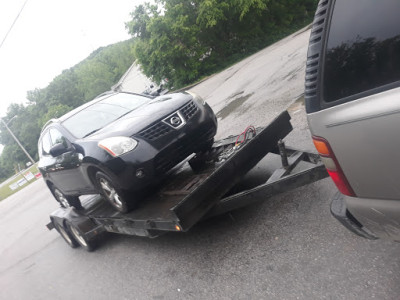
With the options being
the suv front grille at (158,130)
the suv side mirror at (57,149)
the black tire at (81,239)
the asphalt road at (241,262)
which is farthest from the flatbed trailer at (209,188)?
the suv side mirror at (57,149)

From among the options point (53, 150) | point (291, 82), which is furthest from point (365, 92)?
point (291, 82)

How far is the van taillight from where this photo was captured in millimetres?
2096

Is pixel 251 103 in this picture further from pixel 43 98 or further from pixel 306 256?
pixel 43 98

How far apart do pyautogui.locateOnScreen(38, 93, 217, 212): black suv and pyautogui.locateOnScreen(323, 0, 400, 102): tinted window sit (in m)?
2.58

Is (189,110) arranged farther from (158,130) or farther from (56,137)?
(56,137)

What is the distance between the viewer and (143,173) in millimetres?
4074

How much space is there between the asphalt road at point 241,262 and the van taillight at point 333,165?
34.5 inches

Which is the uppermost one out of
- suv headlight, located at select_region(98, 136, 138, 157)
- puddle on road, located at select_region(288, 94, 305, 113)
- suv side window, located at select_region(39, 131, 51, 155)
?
suv side window, located at select_region(39, 131, 51, 155)

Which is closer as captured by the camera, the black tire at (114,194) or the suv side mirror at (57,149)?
the black tire at (114,194)

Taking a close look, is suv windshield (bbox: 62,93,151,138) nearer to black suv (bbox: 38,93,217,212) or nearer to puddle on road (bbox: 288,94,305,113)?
black suv (bbox: 38,93,217,212)

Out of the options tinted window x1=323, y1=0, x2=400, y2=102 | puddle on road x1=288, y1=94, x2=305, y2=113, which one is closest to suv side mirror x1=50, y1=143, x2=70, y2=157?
tinted window x1=323, y1=0, x2=400, y2=102

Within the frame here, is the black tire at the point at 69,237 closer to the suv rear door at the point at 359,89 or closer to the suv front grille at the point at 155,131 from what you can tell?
the suv front grille at the point at 155,131

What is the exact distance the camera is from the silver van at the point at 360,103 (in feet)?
5.47

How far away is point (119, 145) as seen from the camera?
4.09 m
